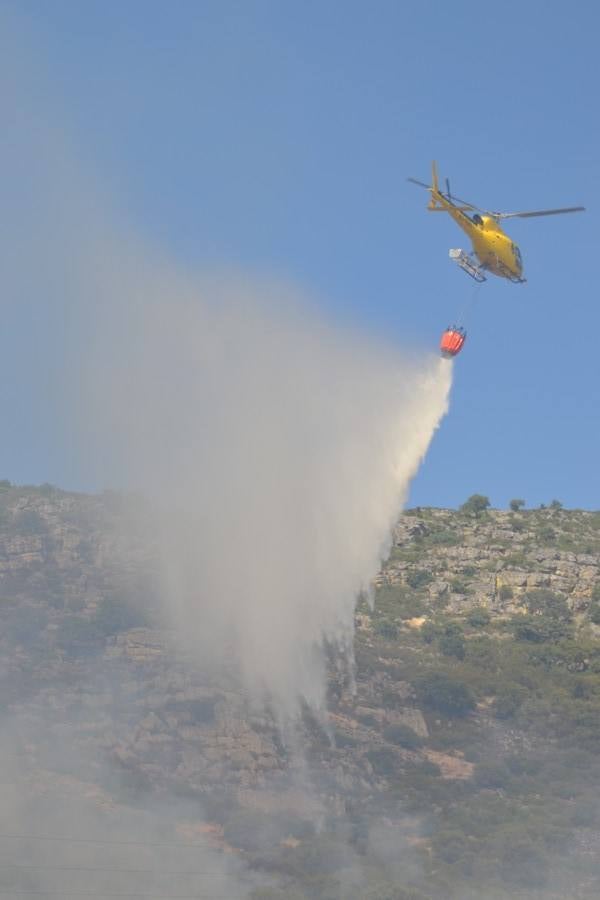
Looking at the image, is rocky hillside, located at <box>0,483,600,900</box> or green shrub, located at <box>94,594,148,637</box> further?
green shrub, located at <box>94,594,148,637</box>

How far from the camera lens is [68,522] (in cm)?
18912

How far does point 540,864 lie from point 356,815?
48.2 ft

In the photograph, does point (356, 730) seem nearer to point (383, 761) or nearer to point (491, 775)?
point (383, 761)

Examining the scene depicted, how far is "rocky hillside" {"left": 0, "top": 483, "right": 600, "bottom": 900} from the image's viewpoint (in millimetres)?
112125

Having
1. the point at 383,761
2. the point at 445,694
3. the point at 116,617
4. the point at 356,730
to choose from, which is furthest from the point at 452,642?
the point at 116,617

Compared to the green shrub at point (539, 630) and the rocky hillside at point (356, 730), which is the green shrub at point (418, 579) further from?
the green shrub at point (539, 630)

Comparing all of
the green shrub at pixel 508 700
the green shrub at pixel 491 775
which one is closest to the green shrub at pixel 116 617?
the green shrub at pixel 508 700

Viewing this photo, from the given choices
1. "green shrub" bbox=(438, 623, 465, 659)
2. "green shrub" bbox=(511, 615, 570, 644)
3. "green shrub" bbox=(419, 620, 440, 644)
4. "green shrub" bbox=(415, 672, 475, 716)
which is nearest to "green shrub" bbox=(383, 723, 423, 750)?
"green shrub" bbox=(415, 672, 475, 716)

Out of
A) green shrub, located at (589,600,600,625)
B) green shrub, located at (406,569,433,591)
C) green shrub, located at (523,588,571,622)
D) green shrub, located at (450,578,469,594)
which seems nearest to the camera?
green shrub, located at (523,588,571,622)

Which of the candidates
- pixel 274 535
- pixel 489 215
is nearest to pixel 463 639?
pixel 274 535

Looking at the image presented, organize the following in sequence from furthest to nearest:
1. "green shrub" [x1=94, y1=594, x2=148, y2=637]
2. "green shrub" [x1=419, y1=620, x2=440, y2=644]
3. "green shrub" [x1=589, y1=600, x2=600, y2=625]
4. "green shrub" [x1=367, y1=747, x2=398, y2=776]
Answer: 1. "green shrub" [x1=589, y1=600, x2=600, y2=625]
2. "green shrub" [x1=419, y1=620, x2=440, y2=644]
3. "green shrub" [x1=94, y1=594, x2=148, y2=637]
4. "green shrub" [x1=367, y1=747, x2=398, y2=776]

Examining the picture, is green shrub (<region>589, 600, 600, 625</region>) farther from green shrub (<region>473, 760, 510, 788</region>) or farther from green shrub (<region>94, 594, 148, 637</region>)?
green shrub (<region>94, 594, 148, 637</region>)

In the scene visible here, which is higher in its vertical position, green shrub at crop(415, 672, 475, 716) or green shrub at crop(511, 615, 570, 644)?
green shrub at crop(511, 615, 570, 644)

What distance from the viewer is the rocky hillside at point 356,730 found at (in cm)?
11212
